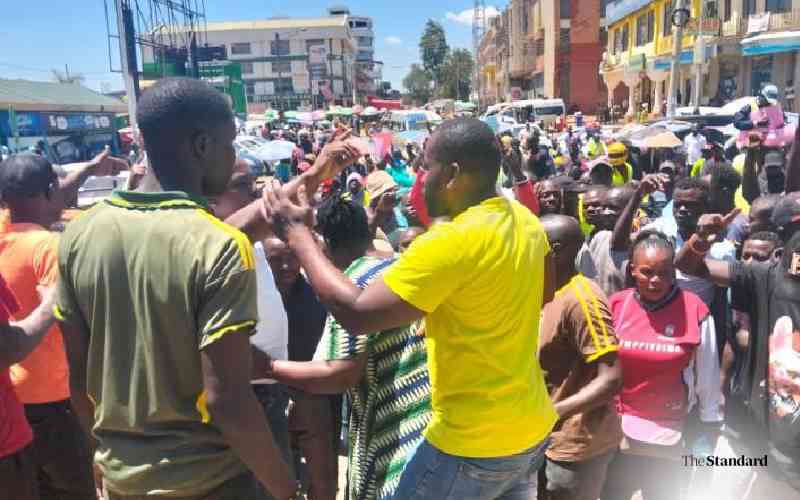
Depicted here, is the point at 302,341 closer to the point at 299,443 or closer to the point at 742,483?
the point at 299,443

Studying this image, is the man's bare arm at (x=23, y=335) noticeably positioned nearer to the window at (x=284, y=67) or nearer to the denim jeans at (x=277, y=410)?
the denim jeans at (x=277, y=410)

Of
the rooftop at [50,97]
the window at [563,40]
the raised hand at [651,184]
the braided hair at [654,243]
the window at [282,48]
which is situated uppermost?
the window at [282,48]

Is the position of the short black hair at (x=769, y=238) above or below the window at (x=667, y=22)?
below

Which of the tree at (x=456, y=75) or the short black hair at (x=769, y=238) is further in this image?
the tree at (x=456, y=75)

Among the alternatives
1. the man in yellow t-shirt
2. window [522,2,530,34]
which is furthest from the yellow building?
the man in yellow t-shirt

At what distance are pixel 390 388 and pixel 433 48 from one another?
92396 mm

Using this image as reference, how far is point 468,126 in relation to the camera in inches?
66.3

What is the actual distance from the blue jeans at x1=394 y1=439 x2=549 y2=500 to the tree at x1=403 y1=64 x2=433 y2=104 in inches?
3583

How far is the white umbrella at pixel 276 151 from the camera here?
13039 mm

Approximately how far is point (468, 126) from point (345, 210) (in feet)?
1.93

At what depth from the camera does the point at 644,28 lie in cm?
3575

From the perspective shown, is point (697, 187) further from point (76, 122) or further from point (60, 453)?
point (76, 122)

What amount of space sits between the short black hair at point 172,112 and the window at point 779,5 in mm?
29654

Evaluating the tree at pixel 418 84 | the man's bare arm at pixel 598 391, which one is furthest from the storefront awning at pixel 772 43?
the tree at pixel 418 84
